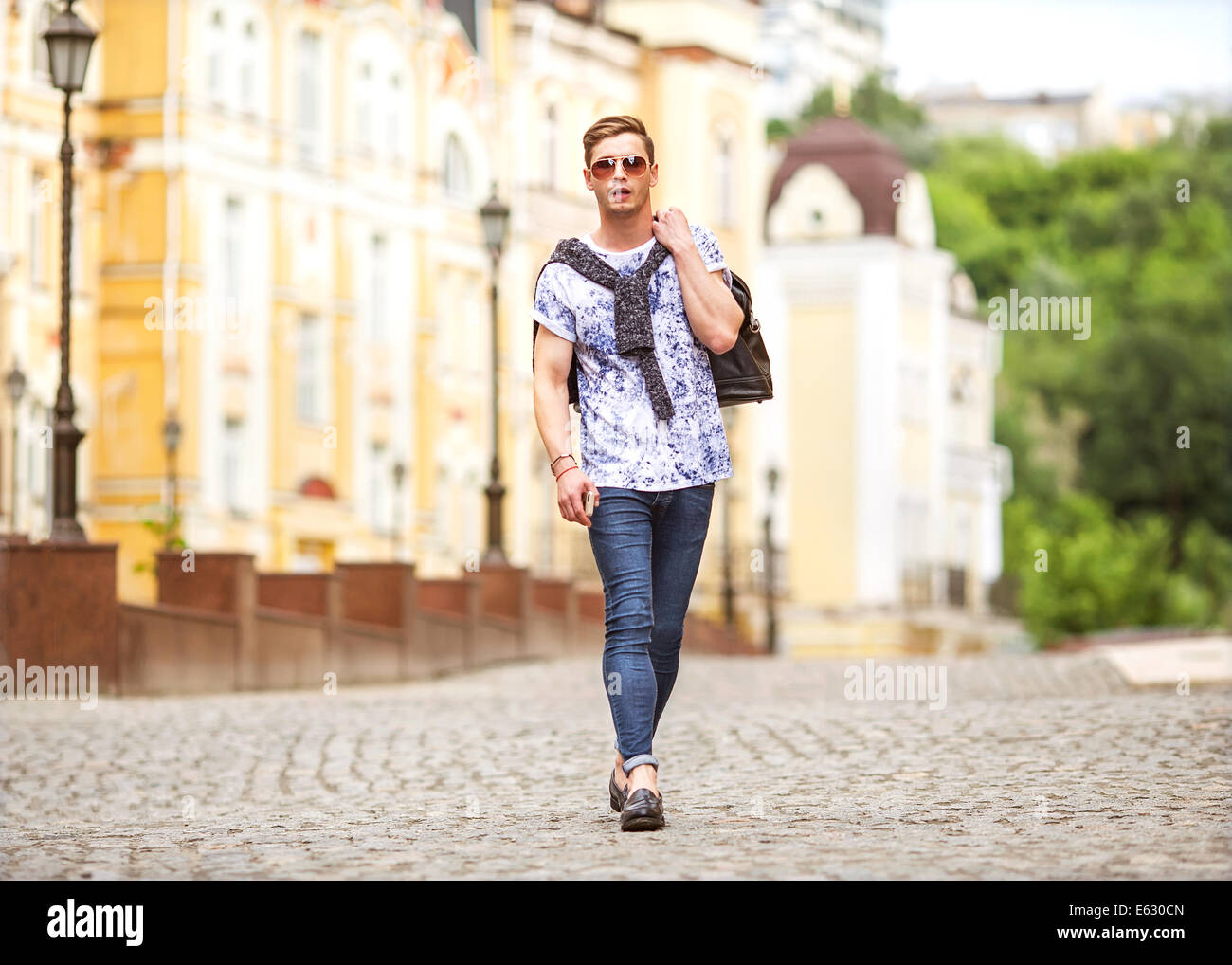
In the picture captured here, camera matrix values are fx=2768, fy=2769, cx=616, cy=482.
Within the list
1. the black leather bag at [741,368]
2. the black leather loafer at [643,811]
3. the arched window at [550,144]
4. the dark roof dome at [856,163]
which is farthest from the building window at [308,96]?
the black leather loafer at [643,811]

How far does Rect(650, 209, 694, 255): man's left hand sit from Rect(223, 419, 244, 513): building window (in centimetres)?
3297

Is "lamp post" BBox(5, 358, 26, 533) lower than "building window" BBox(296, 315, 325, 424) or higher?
lower

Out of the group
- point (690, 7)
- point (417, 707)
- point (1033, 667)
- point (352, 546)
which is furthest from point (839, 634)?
point (417, 707)

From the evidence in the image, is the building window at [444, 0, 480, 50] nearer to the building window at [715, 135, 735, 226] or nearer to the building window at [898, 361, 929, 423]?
the building window at [715, 135, 735, 226]

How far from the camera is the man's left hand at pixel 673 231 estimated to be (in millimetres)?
8570

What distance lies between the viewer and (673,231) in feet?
28.3

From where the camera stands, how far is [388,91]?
46375mm

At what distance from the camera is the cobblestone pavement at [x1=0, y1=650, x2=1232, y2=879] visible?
756cm

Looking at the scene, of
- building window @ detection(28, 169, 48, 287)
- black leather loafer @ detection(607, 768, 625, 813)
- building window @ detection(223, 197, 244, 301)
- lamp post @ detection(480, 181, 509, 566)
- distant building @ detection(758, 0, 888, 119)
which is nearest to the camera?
black leather loafer @ detection(607, 768, 625, 813)

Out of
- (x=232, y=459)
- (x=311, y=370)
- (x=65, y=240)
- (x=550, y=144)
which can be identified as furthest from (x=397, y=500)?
(x=65, y=240)

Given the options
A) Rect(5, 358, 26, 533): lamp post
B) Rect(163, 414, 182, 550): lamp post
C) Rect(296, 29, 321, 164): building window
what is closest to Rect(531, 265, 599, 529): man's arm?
Rect(5, 358, 26, 533): lamp post

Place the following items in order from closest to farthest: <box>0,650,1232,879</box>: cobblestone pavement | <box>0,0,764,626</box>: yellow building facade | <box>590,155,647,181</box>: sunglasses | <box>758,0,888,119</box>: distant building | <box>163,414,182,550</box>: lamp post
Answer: <box>0,650,1232,879</box>: cobblestone pavement < <box>590,155,647,181</box>: sunglasses < <box>163,414,182,550</box>: lamp post < <box>0,0,764,626</box>: yellow building facade < <box>758,0,888,119</box>: distant building
